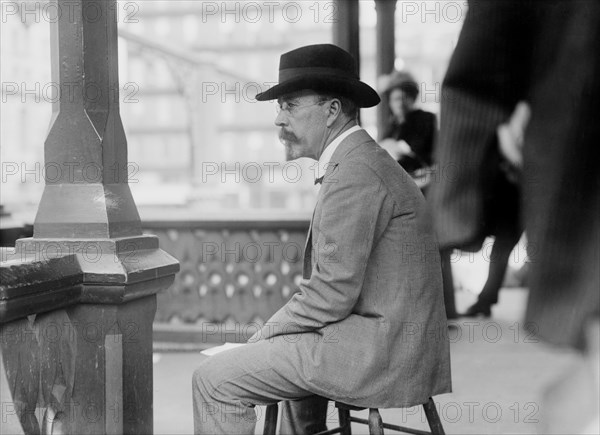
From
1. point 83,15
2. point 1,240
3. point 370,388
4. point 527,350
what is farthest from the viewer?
point 527,350

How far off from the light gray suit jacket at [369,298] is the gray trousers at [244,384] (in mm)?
44

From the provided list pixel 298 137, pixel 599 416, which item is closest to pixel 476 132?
pixel 599 416

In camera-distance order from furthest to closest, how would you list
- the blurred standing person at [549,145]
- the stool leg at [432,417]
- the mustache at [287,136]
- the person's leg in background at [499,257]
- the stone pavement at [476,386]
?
the stone pavement at [476,386] < the mustache at [287,136] < the stool leg at [432,417] < the person's leg in background at [499,257] < the blurred standing person at [549,145]

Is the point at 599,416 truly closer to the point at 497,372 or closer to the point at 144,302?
the point at 144,302

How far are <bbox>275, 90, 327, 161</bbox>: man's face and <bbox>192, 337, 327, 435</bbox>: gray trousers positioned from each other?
67 centimetres

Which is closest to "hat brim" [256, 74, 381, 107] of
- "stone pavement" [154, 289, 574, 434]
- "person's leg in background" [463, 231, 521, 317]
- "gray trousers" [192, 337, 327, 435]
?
"gray trousers" [192, 337, 327, 435]

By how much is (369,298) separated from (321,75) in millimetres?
761

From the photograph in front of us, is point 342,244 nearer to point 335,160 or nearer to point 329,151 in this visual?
point 335,160

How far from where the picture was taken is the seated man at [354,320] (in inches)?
102

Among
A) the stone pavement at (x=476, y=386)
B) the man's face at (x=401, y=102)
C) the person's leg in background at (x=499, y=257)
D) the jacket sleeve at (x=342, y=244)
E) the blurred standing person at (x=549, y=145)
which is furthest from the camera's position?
the man's face at (x=401, y=102)

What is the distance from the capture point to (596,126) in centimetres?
84

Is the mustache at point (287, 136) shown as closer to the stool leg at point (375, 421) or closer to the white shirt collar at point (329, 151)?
the white shirt collar at point (329, 151)

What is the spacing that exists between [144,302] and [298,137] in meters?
1.03

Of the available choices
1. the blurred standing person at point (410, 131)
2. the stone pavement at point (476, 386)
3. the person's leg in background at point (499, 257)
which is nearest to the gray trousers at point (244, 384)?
the stone pavement at point (476, 386)
